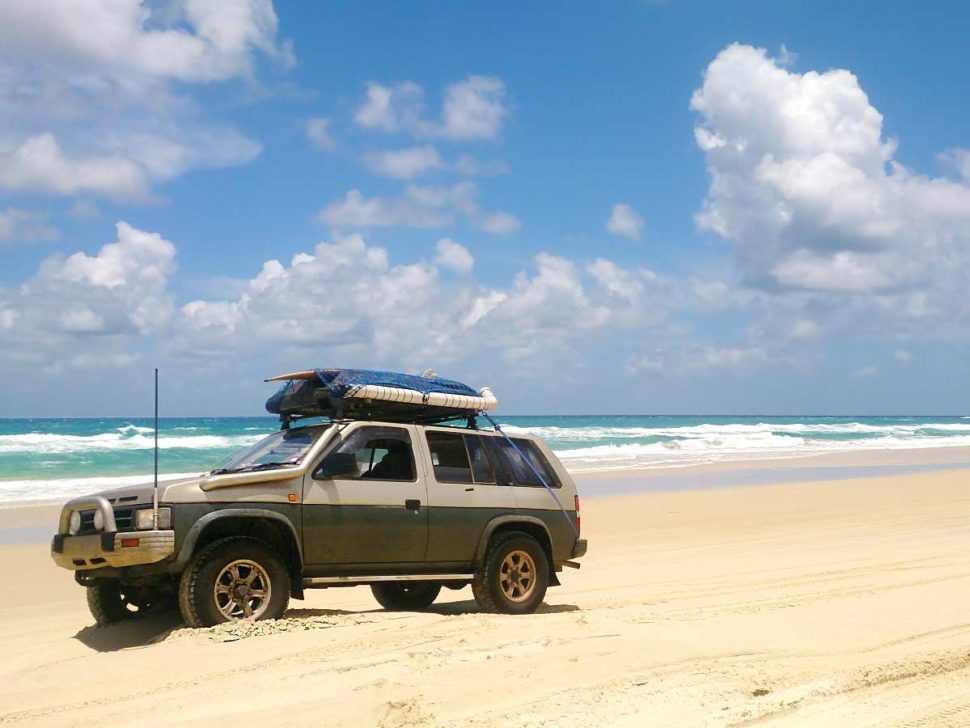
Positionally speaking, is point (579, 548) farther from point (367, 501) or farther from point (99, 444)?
point (99, 444)

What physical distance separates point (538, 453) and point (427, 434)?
1.31 m

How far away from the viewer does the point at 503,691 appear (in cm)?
586

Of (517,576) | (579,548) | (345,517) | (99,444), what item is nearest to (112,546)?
(345,517)

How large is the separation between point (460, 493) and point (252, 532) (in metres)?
1.89

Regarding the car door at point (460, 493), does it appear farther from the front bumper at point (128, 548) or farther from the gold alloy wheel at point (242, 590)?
the front bumper at point (128, 548)

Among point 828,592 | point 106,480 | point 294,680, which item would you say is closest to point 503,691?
point 294,680

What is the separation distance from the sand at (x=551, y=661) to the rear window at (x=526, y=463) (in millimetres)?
1316

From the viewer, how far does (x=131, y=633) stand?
7.59 meters

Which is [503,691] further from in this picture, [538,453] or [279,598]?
[538,453]

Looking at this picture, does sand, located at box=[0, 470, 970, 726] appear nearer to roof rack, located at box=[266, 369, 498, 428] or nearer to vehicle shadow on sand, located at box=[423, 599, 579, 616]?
vehicle shadow on sand, located at box=[423, 599, 579, 616]

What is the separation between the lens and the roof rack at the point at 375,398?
822 centimetres

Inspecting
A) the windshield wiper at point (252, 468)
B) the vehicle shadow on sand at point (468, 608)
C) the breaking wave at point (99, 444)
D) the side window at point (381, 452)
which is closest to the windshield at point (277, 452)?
the windshield wiper at point (252, 468)

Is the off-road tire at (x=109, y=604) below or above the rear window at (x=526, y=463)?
below

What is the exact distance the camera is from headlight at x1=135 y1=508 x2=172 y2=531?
7094mm
